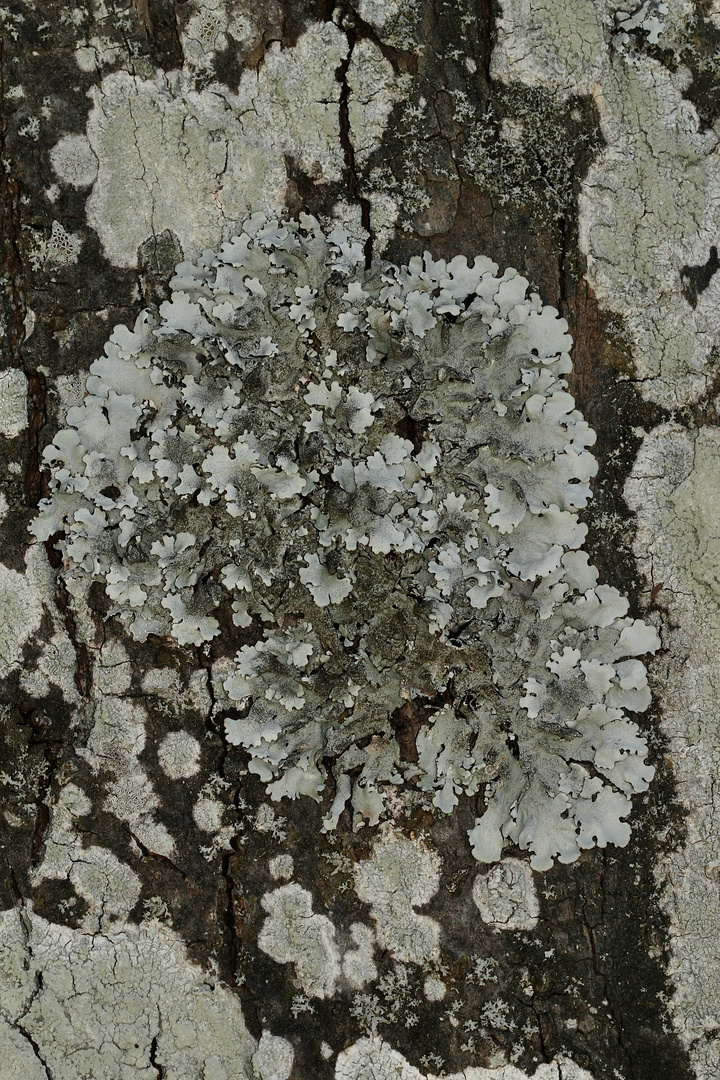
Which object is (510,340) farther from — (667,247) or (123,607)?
(123,607)

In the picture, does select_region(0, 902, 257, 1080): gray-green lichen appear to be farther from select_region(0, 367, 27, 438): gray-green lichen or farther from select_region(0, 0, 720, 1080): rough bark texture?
select_region(0, 367, 27, 438): gray-green lichen

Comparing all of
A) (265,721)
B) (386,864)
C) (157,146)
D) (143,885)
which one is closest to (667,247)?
(157,146)

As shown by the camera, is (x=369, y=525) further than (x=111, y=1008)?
No

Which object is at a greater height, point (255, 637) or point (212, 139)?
point (212, 139)

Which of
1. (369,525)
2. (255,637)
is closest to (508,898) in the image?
(255,637)

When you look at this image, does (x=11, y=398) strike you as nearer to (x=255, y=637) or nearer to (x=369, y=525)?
(x=255, y=637)

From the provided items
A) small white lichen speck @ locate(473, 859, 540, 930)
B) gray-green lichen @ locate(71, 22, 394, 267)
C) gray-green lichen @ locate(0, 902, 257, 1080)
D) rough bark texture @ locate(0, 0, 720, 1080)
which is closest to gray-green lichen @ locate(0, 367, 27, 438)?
rough bark texture @ locate(0, 0, 720, 1080)
